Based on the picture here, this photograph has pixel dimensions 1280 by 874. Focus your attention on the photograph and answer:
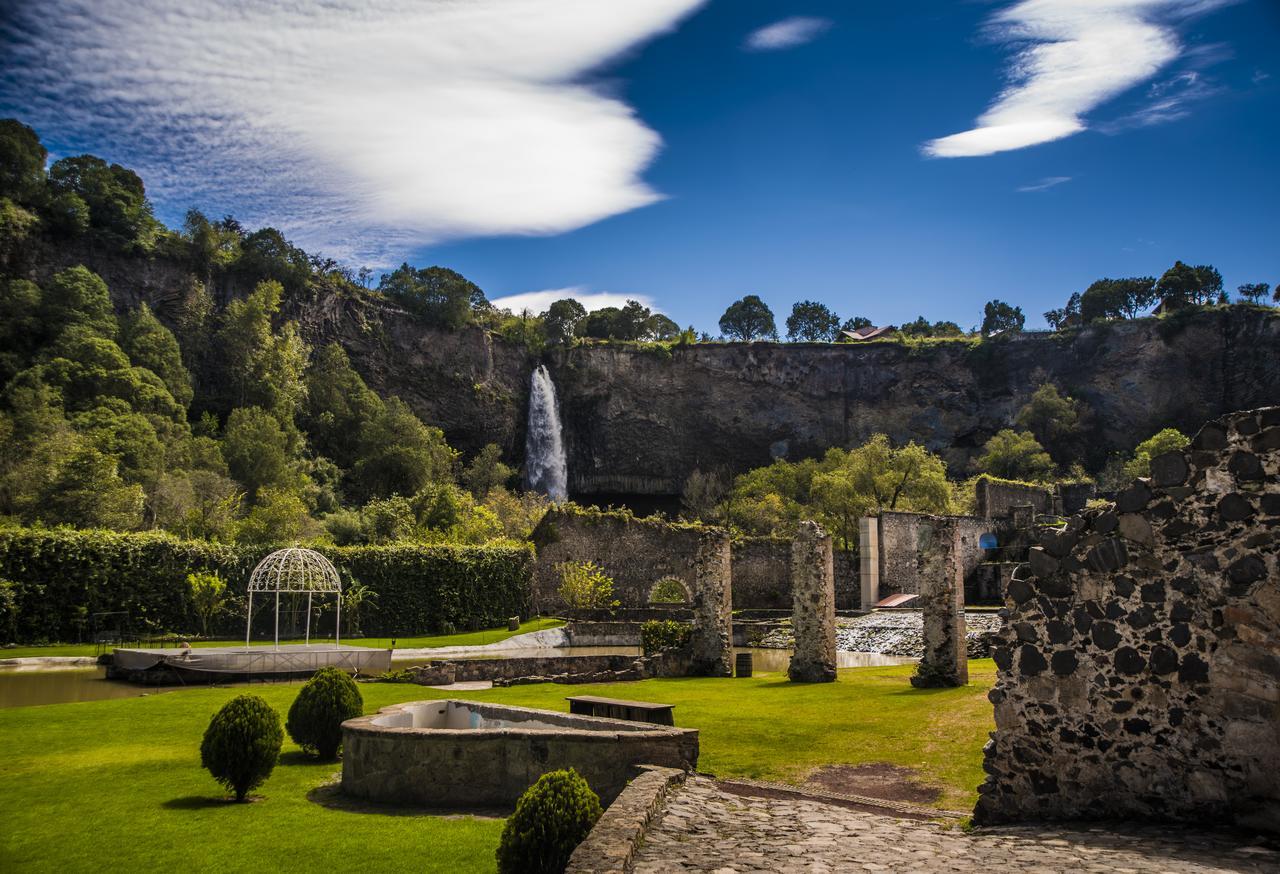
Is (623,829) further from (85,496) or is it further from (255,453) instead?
(255,453)

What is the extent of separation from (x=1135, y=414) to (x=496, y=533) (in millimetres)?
60128

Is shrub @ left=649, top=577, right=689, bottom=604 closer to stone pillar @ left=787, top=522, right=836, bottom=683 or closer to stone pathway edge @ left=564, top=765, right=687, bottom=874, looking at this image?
stone pillar @ left=787, top=522, right=836, bottom=683

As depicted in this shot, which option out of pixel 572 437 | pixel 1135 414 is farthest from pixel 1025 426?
pixel 572 437

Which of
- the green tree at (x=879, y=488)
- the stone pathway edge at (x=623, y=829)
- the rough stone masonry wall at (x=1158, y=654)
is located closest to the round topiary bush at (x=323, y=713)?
the stone pathway edge at (x=623, y=829)

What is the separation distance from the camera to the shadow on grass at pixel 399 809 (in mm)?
10047

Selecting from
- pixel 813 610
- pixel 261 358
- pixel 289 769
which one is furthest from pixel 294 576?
pixel 261 358

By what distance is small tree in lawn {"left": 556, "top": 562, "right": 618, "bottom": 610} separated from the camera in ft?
149

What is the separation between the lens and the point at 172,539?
3291cm

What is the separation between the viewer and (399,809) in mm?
10312

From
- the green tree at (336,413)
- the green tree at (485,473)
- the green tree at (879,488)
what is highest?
the green tree at (336,413)

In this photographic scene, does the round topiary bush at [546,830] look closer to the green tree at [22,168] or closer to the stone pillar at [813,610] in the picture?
the stone pillar at [813,610]

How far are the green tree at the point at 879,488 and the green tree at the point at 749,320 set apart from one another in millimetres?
61832

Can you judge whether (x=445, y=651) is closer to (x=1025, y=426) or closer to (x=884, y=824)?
(x=884, y=824)

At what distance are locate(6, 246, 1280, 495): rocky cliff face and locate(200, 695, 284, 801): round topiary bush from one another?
7086 cm
